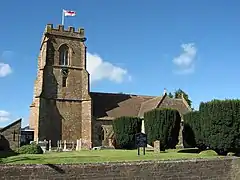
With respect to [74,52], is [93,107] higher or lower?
lower

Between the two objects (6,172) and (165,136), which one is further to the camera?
(165,136)

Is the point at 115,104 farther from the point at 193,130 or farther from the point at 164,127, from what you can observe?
the point at 193,130

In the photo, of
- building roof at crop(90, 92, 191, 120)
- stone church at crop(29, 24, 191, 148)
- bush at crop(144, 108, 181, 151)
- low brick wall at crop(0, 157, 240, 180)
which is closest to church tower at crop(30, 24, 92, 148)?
stone church at crop(29, 24, 191, 148)

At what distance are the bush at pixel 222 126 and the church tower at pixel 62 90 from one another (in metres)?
21.6

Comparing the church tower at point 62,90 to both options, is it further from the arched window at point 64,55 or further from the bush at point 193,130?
the bush at point 193,130

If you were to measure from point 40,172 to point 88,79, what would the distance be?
3651cm

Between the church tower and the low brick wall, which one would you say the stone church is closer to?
the church tower

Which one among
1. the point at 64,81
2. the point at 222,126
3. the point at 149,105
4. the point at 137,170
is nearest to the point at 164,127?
the point at 222,126

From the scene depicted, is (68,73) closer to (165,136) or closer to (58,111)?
(58,111)

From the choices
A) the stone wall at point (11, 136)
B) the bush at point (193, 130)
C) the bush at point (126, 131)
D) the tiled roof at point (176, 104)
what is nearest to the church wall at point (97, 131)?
the bush at point (126, 131)

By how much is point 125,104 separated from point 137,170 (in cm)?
3861

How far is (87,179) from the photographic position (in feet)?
43.6

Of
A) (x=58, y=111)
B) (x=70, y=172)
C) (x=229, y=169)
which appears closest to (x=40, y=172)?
(x=70, y=172)

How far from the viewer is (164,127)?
33688 mm
